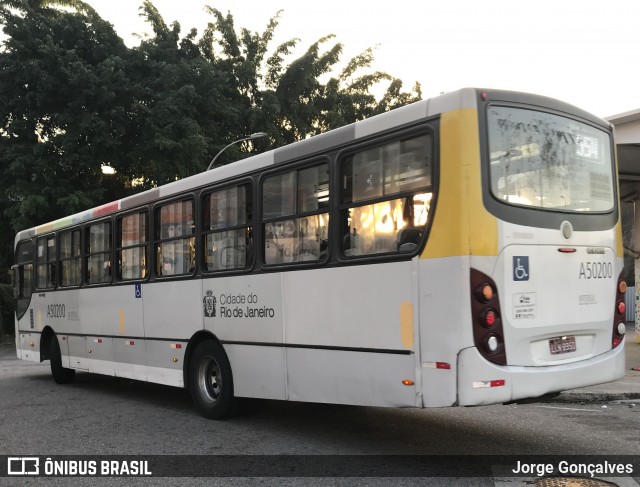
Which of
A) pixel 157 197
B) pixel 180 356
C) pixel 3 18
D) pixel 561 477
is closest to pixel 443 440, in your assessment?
pixel 561 477

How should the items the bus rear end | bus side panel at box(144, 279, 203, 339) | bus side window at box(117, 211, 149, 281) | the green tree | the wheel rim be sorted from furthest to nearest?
the green tree < bus side window at box(117, 211, 149, 281) < bus side panel at box(144, 279, 203, 339) < the wheel rim < the bus rear end

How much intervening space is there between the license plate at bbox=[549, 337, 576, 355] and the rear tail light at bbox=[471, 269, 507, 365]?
2.01 feet

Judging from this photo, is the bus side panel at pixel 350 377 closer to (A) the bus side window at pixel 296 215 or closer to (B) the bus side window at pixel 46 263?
(A) the bus side window at pixel 296 215

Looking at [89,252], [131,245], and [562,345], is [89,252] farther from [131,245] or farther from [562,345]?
[562,345]

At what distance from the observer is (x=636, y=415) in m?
8.43

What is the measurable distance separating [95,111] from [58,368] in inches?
599

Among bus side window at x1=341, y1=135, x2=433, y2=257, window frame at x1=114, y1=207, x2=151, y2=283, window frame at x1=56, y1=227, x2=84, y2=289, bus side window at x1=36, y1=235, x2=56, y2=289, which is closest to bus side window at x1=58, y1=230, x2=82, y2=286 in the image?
window frame at x1=56, y1=227, x2=84, y2=289

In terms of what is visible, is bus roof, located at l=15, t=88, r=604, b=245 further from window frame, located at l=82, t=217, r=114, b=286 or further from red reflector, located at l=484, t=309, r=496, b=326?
red reflector, located at l=484, t=309, r=496, b=326

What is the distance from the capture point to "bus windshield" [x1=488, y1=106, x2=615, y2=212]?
5.75m

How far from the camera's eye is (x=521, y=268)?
564 cm

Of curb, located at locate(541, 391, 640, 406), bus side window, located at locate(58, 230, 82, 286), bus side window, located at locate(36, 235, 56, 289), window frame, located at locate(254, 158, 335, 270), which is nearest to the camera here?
window frame, located at locate(254, 158, 335, 270)

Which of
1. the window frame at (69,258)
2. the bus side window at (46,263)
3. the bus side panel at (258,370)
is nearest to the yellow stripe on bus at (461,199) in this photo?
the bus side panel at (258,370)

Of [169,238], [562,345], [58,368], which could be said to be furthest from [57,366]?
[562,345]

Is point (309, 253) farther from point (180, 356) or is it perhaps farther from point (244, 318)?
point (180, 356)
